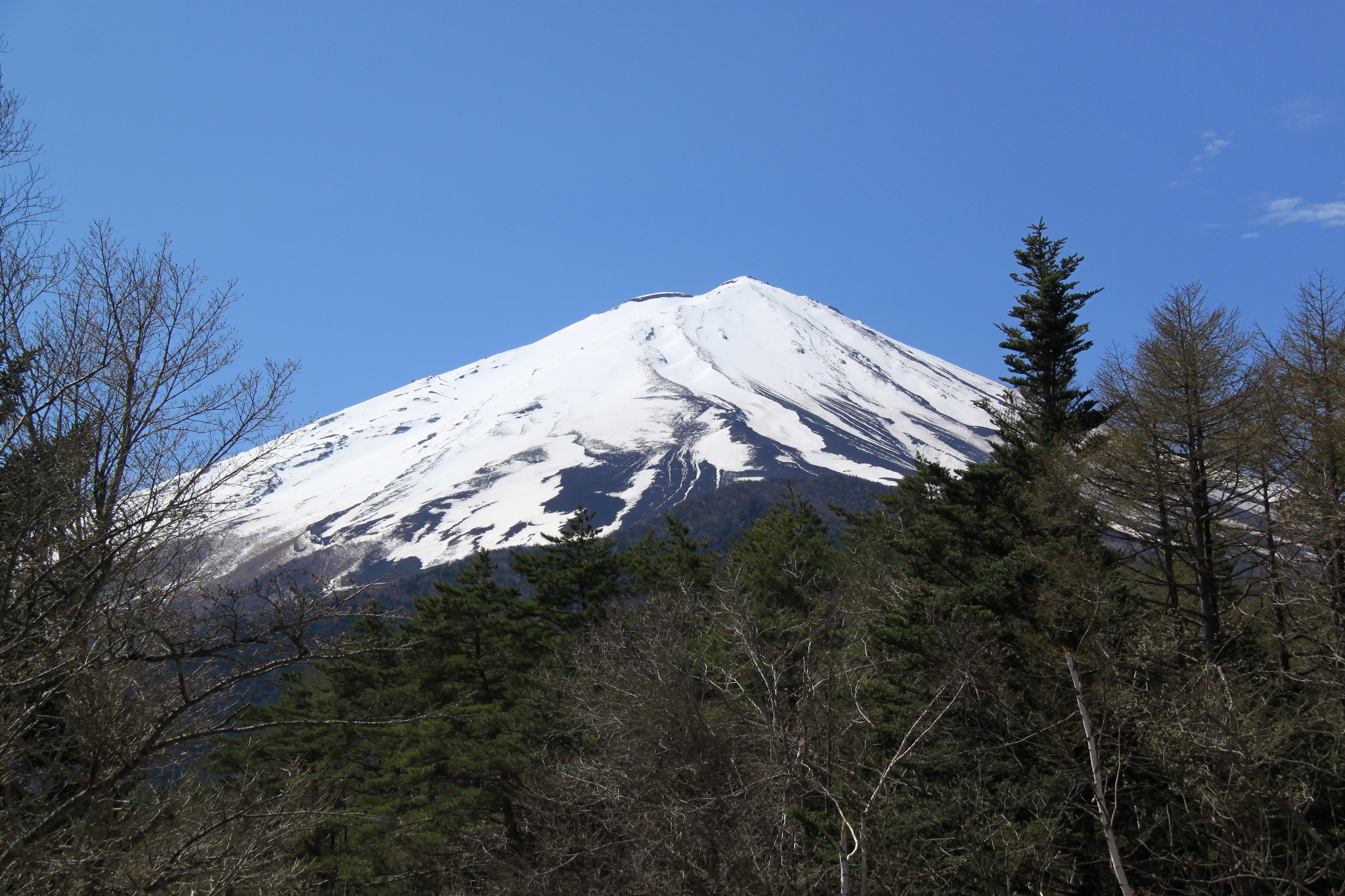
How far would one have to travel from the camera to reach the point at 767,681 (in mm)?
9570

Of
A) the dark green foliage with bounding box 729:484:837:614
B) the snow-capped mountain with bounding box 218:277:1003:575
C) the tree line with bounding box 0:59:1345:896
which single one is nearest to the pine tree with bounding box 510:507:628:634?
the tree line with bounding box 0:59:1345:896

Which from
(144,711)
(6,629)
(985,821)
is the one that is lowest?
(985,821)

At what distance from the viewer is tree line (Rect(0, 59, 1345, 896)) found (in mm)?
6555

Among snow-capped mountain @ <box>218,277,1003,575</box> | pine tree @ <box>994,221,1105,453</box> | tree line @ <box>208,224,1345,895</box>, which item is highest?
snow-capped mountain @ <box>218,277,1003,575</box>

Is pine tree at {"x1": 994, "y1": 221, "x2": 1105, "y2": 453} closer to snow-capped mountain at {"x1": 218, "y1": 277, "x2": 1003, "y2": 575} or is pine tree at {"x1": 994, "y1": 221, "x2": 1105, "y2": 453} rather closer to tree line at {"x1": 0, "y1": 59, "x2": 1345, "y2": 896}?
tree line at {"x1": 0, "y1": 59, "x2": 1345, "y2": 896}

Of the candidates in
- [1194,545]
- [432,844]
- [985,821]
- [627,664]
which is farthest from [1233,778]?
[432,844]

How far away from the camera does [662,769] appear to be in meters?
14.0

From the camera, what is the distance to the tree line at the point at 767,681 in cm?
655

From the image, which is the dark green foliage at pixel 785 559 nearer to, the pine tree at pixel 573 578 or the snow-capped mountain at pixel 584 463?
the pine tree at pixel 573 578

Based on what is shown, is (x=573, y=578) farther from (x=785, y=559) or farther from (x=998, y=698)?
(x=998, y=698)

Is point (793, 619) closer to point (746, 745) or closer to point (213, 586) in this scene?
point (746, 745)

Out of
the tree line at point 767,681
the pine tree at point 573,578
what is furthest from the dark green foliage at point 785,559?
the pine tree at point 573,578

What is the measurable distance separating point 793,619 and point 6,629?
50.5ft

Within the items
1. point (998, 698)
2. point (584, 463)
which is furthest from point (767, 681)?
point (584, 463)
